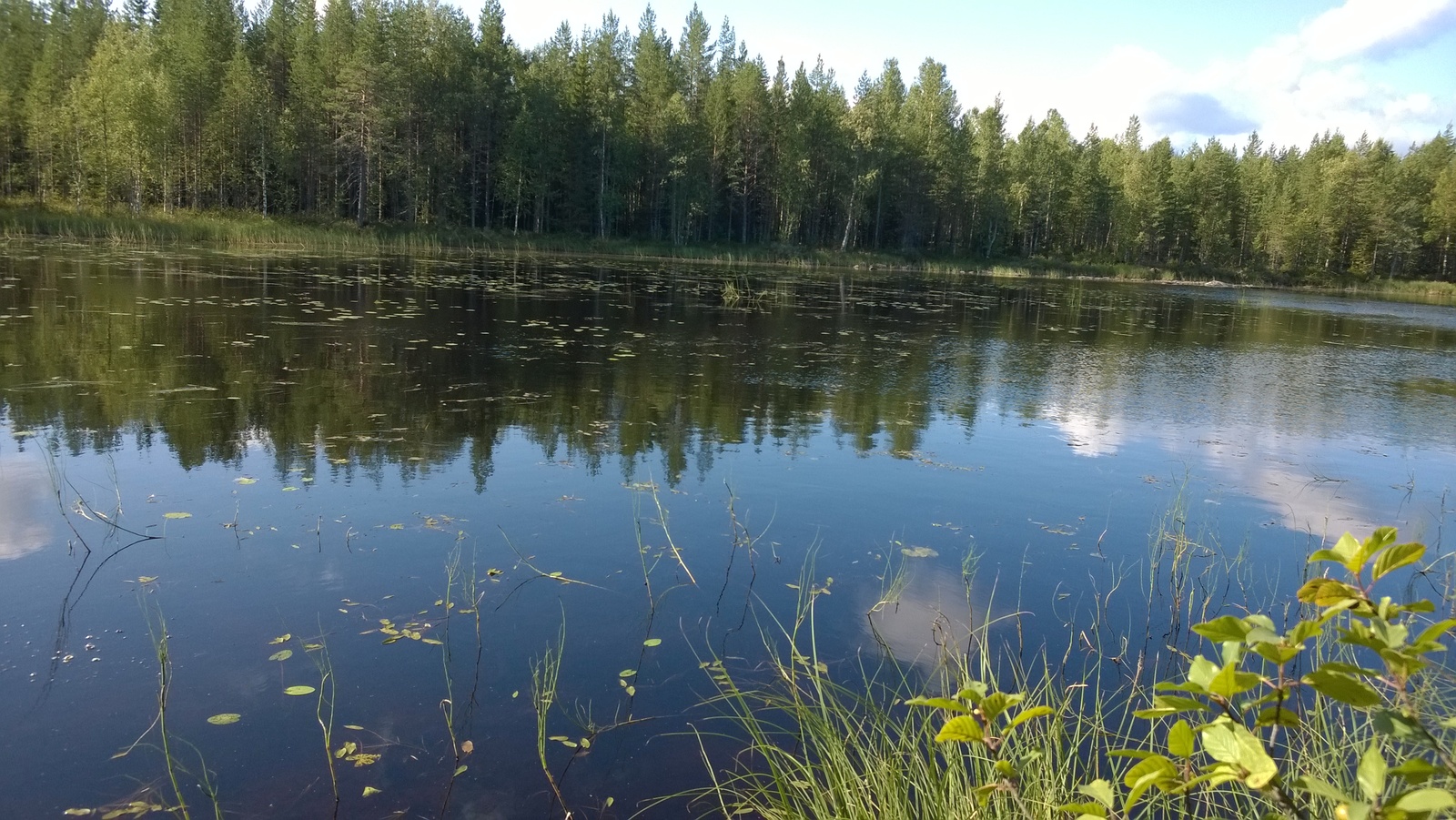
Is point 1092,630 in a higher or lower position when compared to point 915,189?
lower

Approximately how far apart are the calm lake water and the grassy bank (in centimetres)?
2380

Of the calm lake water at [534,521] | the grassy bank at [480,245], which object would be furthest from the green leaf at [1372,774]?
the grassy bank at [480,245]

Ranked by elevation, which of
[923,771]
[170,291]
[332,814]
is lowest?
[332,814]

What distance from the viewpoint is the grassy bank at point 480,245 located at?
116 ft

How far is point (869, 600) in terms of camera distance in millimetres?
5484

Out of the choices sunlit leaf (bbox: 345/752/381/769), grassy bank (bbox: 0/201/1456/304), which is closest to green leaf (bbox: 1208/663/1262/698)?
sunlit leaf (bbox: 345/752/381/769)

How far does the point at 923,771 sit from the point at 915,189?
6158 cm

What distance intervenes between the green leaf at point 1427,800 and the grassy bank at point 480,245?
133ft

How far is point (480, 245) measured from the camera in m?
45.8

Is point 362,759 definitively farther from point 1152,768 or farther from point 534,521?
point 1152,768

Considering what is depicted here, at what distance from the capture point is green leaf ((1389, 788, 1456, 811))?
1048 mm

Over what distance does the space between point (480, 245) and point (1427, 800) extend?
156 feet

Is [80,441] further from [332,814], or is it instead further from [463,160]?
[463,160]

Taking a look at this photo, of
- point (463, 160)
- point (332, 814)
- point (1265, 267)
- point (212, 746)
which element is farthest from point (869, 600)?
point (1265, 267)
